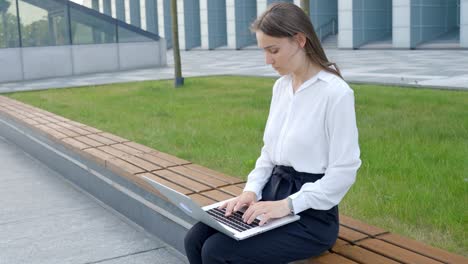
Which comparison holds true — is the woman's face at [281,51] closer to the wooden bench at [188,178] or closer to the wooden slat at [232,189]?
the wooden bench at [188,178]

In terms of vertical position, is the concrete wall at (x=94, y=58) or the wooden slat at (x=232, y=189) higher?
the concrete wall at (x=94, y=58)

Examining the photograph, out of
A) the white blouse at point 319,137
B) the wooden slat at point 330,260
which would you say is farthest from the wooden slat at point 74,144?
the wooden slat at point 330,260

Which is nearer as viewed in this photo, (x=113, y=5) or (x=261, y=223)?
(x=261, y=223)

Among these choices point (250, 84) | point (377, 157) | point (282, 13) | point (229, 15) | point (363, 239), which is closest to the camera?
point (282, 13)

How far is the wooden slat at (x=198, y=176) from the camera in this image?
452 cm

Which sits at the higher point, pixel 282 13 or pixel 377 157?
pixel 282 13

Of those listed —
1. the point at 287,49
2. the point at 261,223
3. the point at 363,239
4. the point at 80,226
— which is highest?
the point at 287,49

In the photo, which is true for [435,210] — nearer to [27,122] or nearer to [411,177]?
[411,177]

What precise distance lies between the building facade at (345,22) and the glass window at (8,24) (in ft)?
46.2

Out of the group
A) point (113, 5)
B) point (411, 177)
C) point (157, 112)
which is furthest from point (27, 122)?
point (113, 5)

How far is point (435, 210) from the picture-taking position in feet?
14.0

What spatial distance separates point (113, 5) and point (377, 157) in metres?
57.7

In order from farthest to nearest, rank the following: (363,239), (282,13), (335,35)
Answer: (335,35) → (363,239) → (282,13)

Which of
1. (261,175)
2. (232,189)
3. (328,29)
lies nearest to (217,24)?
(328,29)
